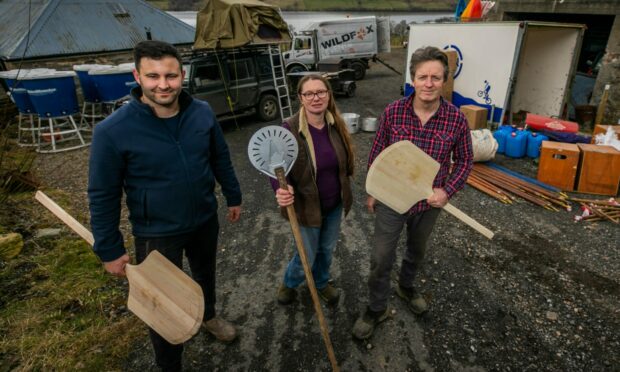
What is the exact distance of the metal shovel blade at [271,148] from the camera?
197cm

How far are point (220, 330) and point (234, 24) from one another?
7293mm

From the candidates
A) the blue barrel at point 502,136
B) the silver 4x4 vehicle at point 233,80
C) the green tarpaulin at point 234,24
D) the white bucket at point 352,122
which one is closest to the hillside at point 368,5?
the silver 4x4 vehicle at point 233,80

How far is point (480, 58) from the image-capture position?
24.9 ft

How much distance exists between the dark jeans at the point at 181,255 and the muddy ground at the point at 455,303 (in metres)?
0.44

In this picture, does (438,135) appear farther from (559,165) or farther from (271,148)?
(559,165)

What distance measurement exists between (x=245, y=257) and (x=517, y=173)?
494 centimetres

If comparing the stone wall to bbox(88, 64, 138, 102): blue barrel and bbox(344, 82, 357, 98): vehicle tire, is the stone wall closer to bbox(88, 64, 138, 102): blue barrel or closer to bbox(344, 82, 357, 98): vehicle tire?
bbox(344, 82, 357, 98): vehicle tire

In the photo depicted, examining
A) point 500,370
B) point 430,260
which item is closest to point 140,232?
point 500,370

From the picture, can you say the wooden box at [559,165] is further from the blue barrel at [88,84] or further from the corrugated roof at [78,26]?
the corrugated roof at [78,26]

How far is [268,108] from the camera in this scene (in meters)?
9.66

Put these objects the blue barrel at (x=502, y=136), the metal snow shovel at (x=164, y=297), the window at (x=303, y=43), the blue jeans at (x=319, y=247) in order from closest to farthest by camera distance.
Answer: the metal snow shovel at (x=164, y=297) < the blue jeans at (x=319, y=247) < the blue barrel at (x=502, y=136) < the window at (x=303, y=43)

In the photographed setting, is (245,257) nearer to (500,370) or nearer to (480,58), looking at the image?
(500,370)

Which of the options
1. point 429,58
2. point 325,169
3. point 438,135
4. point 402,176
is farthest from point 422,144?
point 325,169

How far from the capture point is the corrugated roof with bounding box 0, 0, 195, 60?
33.0 ft
